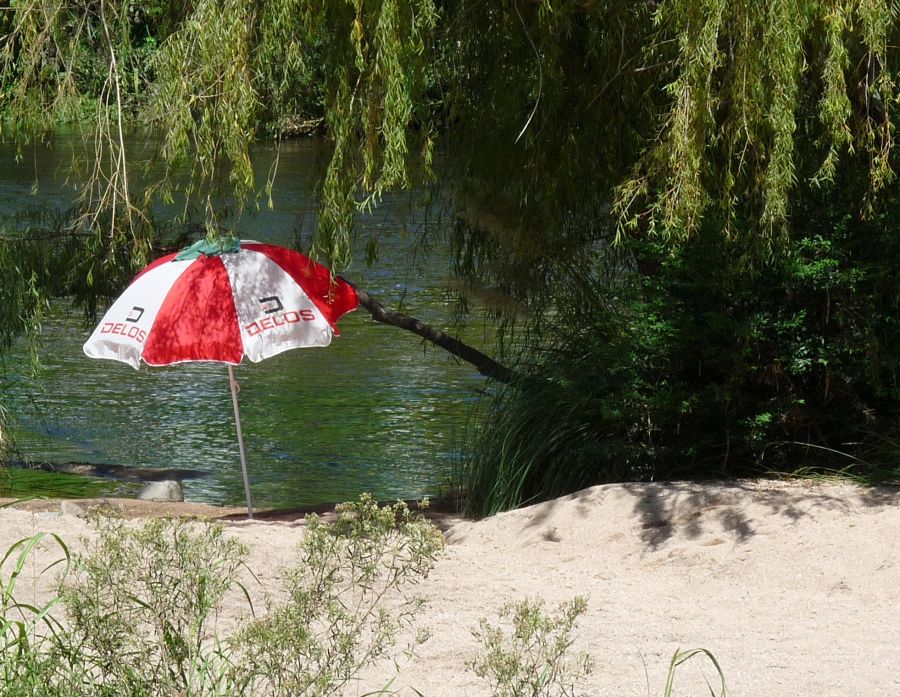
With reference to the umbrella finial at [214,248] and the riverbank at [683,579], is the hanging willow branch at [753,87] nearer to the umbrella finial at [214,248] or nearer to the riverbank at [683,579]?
the riverbank at [683,579]

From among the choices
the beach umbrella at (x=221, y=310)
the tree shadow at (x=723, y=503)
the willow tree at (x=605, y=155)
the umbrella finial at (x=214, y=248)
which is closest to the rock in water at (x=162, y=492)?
the willow tree at (x=605, y=155)

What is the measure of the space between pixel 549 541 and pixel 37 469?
20.3ft

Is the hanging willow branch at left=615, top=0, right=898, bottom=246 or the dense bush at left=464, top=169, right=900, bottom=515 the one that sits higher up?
the hanging willow branch at left=615, top=0, right=898, bottom=246

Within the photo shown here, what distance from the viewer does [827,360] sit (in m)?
Answer: 7.27

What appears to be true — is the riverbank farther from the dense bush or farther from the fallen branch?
the fallen branch

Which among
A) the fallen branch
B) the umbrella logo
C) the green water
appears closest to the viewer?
the umbrella logo

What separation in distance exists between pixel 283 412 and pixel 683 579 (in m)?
8.21

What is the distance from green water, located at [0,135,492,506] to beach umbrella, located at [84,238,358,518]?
709mm

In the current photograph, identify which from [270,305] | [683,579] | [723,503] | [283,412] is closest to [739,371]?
[723,503]

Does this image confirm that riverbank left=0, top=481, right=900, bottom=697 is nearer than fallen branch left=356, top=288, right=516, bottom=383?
Yes

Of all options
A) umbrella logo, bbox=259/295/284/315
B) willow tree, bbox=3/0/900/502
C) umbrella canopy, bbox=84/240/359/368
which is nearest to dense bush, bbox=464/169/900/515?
willow tree, bbox=3/0/900/502

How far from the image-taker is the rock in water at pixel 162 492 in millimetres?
10438

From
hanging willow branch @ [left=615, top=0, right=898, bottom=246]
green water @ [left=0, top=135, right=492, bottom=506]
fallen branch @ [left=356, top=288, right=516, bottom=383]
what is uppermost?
hanging willow branch @ [left=615, top=0, right=898, bottom=246]

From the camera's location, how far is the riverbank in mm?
4842
